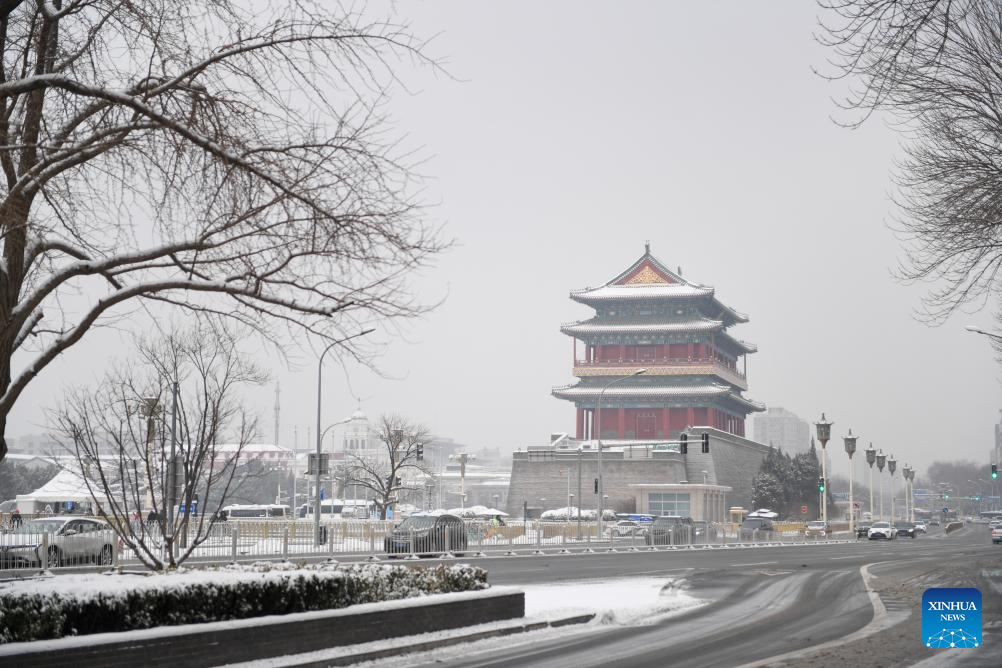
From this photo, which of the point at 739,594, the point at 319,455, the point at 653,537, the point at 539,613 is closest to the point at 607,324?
the point at 653,537

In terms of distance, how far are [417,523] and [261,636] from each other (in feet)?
92.1

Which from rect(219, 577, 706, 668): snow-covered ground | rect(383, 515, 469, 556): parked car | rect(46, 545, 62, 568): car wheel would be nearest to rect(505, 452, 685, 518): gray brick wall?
rect(383, 515, 469, 556): parked car

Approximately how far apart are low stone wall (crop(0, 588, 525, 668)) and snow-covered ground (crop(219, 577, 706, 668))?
129 millimetres

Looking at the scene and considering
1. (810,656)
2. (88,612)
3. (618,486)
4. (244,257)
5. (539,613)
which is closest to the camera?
(244,257)

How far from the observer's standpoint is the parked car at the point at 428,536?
1516 inches

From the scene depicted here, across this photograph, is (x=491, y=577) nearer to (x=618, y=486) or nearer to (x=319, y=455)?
(x=319, y=455)

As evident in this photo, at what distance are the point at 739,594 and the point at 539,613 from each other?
7910 mm

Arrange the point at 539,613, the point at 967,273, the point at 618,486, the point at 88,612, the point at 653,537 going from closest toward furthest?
the point at 88,612, the point at 539,613, the point at 967,273, the point at 653,537, the point at 618,486

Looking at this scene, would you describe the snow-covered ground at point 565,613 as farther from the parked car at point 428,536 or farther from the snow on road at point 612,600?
the parked car at point 428,536

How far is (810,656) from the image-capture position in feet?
43.1

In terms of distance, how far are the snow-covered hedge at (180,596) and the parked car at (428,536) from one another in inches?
945

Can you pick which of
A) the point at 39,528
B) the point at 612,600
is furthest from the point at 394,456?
the point at 612,600

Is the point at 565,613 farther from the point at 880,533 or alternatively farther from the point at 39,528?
the point at 880,533

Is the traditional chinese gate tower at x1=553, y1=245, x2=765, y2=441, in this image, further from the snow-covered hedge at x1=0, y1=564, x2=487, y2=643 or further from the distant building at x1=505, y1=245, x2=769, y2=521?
the snow-covered hedge at x1=0, y1=564, x2=487, y2=643
